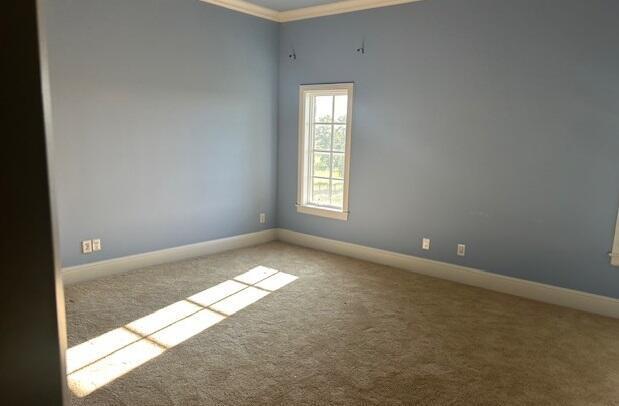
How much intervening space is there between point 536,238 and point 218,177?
3228 millimetres

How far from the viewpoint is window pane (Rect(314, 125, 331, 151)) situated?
5.09 metres

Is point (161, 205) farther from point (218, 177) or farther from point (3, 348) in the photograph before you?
point (3, 348)

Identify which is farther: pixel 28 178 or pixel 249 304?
pixel 249 304

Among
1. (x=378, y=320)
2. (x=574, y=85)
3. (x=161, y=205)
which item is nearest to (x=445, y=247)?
(x=378, y=320)

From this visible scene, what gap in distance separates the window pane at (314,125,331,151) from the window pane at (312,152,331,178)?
3.3 inches

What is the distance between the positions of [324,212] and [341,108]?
1207 millimetres

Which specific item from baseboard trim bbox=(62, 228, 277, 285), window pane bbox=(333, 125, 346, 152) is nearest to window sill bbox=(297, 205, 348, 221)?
baseboard trim bbox=(62, 228, 277, 285)

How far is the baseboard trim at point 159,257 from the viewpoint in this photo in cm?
385

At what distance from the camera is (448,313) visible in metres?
3.48

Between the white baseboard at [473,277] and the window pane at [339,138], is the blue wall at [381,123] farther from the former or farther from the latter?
the window pane at [339,138]

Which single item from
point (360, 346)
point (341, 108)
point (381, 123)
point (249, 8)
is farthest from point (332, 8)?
point (360, 346)

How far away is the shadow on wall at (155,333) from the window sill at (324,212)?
1160 millimetres

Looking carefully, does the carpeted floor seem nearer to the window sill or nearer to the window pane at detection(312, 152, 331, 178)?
the window sill

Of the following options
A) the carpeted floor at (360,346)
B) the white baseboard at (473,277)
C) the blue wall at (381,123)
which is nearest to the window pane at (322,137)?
the blue wall at (381,123)
